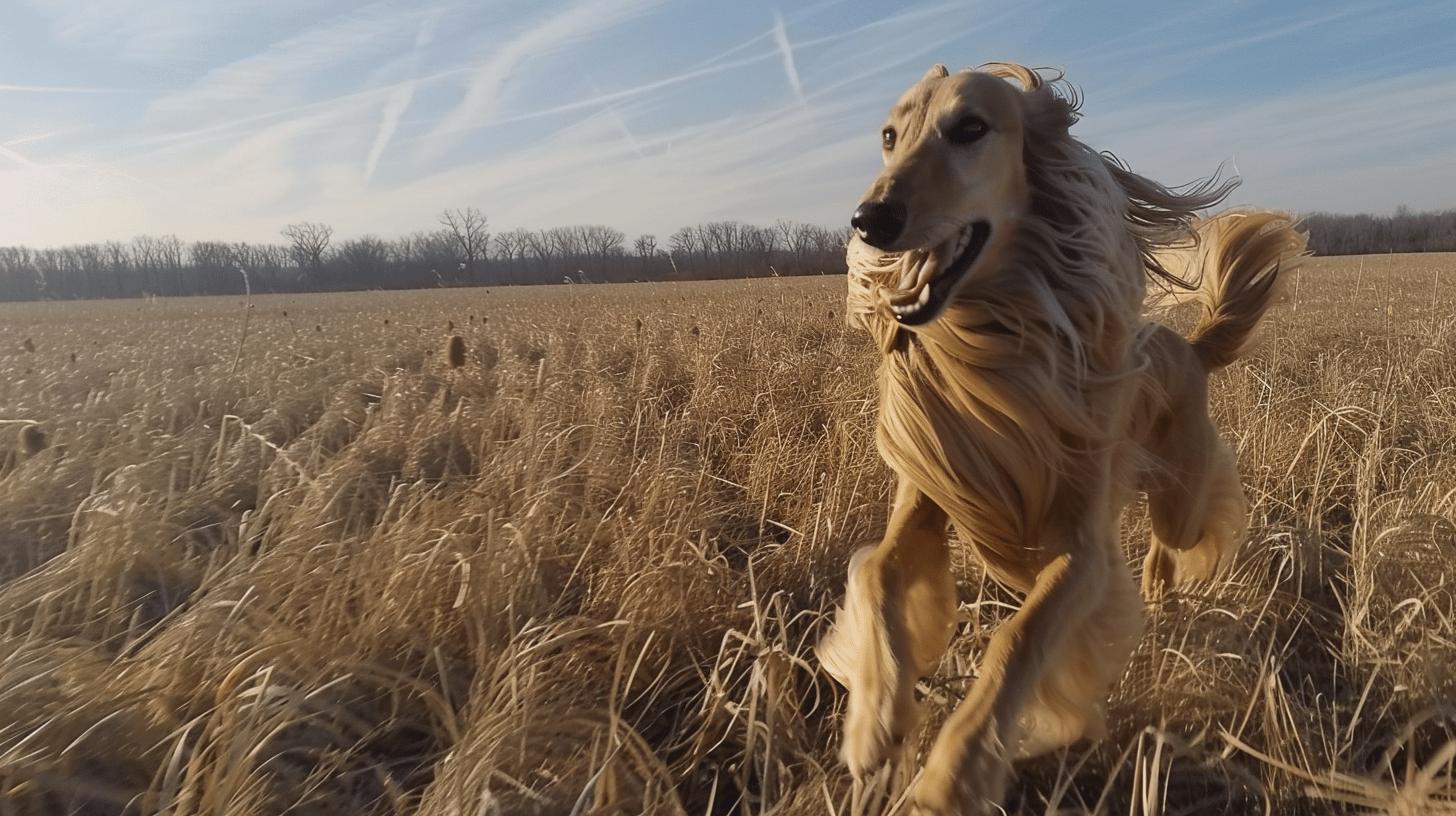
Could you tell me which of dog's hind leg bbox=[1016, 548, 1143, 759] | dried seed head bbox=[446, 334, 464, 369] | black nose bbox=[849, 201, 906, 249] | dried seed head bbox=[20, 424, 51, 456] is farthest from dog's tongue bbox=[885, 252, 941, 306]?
dried seed head bbox=[20, 424, 51, 456]

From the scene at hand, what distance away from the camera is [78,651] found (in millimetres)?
1794

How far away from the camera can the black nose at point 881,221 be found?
1734 mm

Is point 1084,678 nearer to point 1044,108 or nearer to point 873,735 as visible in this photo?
point 873,735

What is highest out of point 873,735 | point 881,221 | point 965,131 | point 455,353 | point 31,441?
point 965,131

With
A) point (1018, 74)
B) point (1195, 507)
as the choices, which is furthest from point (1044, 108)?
point (1195, 507)

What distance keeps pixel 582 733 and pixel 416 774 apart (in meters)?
0.33

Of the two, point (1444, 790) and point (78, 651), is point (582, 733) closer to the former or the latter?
point (78, 651)

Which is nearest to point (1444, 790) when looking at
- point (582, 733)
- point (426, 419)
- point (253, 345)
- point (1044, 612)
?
point (1044, 612)

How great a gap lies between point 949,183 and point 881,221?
20 centimetres

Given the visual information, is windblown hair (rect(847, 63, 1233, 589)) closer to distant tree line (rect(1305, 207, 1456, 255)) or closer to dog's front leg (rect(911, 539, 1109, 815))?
dog's front leg (rect(911, 539, 1109, 815))

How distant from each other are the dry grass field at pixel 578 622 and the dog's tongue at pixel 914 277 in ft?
2.61

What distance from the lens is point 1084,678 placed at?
1.77m

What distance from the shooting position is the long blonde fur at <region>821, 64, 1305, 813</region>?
5.64ft

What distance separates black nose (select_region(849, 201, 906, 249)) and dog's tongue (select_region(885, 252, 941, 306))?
17 cm
